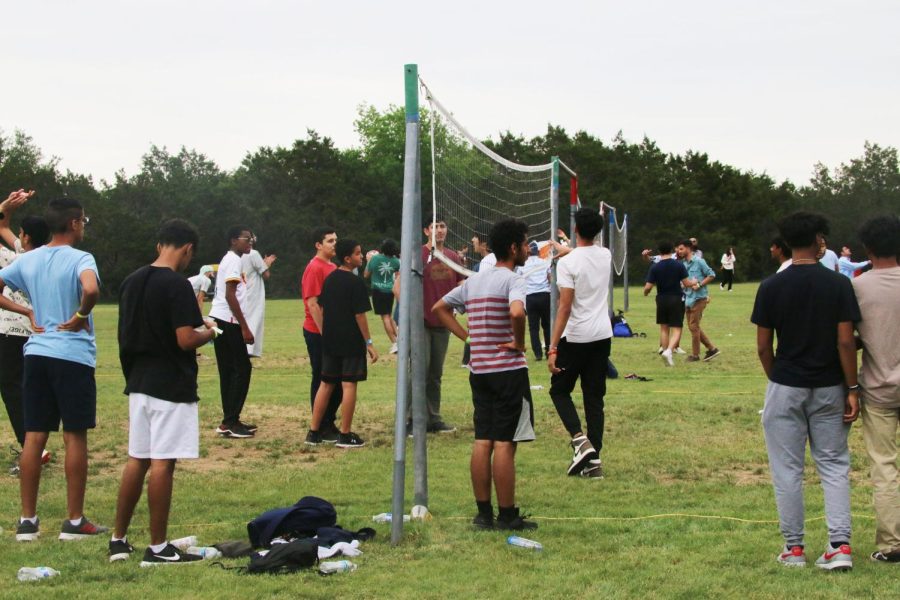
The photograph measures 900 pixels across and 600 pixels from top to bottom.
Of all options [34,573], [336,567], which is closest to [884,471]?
[336,567]

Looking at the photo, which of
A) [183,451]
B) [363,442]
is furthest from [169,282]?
[363,442]

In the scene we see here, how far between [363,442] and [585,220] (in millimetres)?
3232

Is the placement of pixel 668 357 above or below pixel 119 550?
above

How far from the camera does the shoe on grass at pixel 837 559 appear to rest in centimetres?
522

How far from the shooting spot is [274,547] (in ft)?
18.3

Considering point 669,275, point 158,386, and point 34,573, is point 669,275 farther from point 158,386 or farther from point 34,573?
point 34,573

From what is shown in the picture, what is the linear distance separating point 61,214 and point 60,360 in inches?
35.7

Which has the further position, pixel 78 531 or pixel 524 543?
pixel 78 531

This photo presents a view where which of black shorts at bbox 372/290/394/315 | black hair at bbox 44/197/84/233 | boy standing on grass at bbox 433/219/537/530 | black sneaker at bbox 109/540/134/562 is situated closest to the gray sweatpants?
boy standing on grass at bbox 433/219/537/530

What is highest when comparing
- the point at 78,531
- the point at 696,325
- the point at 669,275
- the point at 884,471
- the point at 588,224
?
the point at 588,224

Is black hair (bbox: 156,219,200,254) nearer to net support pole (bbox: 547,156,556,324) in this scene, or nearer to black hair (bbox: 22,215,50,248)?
black hair (bbox: 22,215,50,248)

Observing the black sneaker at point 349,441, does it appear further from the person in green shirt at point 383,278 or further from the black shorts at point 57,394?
the person in green shirt at point 383,278

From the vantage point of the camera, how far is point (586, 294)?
8148 millimetres

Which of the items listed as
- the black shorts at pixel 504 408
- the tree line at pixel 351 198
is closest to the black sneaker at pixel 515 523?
the black shorts at pixel 504 408
